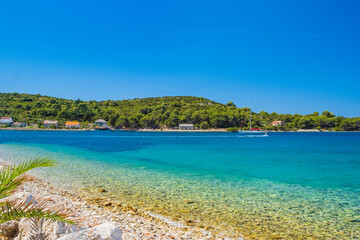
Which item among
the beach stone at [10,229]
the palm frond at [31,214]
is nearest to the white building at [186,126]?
the beach stone at [10,229]

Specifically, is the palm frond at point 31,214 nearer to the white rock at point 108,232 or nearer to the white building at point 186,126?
the white rock at point 108,232

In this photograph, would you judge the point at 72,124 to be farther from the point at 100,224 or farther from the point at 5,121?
the point at 100,224

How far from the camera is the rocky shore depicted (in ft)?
12.5

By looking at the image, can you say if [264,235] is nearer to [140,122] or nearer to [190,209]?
[190,209]

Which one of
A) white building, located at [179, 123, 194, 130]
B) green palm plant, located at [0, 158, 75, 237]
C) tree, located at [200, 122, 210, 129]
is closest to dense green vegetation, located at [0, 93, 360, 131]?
tree, located at [200, 122, 210, 129]

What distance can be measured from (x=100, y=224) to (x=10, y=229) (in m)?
1.40

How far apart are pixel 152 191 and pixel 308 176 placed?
10885 millimetres

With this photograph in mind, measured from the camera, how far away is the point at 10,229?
4.17 metres

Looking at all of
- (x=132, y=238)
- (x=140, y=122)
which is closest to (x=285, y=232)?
(x=132, y=238)

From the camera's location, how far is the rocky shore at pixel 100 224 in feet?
12.5

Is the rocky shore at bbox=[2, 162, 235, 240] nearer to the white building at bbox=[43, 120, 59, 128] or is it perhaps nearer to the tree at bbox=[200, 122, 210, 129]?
the tree at bbox=[200, 122, 210, 129]

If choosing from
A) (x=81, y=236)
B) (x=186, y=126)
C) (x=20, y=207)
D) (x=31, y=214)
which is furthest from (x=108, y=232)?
(x=186, y=126)

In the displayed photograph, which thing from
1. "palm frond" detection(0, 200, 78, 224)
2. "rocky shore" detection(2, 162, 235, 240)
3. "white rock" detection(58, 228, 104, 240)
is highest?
"palm frond" detection(0, 200, 78, 224)

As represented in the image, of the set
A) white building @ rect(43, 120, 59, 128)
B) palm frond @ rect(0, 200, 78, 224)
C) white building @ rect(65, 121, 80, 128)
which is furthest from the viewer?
white building @ rect(65, 121, 80, 128)
